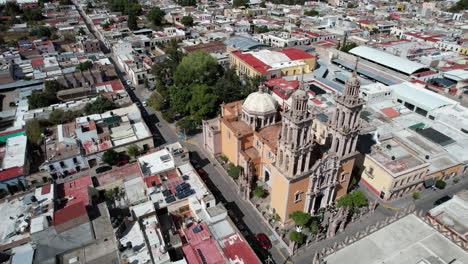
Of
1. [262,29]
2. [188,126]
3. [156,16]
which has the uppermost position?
[156,16]

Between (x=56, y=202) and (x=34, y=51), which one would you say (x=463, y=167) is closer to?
(x=56, y=202)

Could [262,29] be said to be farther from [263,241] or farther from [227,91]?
[263,241]

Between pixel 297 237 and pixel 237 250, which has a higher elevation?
pixel 237 250

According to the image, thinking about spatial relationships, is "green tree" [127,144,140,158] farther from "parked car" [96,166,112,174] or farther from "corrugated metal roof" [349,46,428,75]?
"corrugated metal roof" [349,46,428,75]

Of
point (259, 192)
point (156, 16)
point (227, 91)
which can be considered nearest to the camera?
point (259, 192)

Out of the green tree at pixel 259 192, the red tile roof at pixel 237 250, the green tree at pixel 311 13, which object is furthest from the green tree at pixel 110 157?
the green tree at pixel 311 13

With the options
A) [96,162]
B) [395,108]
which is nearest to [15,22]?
[96,162]

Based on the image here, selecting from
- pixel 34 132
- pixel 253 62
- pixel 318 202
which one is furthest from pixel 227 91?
pixel 34 132

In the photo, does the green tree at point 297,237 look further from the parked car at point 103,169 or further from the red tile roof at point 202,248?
the parked car at point 103,169
